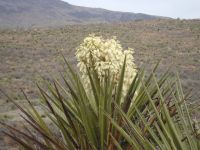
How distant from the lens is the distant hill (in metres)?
134

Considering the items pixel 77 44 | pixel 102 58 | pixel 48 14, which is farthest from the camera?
pixel 48 14

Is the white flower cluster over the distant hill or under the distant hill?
over

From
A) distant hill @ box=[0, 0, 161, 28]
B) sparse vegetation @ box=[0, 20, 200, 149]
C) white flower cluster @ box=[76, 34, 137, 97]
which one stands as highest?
white flower cluster @ box=[76, 34, 137, 97]

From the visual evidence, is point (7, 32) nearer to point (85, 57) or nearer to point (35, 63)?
point (35, 63)

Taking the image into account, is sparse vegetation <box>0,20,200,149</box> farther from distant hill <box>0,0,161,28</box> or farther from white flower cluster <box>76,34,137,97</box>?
distant hill <box>0,0,161,28</box>

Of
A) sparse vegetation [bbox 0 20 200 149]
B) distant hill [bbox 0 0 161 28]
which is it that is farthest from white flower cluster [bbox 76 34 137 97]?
distant hill [bbox 0 0 161 28]

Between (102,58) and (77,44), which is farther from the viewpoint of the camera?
(77,44)

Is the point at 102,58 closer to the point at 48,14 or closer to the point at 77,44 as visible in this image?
the point at 77,44

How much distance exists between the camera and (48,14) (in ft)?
502

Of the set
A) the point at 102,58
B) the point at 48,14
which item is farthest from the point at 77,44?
the point at 48,14

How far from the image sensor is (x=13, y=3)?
150625mm

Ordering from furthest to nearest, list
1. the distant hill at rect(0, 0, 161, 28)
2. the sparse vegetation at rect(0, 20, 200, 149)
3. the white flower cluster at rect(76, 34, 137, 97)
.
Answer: the distant hill at rect(0, 0, 161, 28) → the sparse vegetation at rect(0, 20, 200, 149) → the white flower cluster at rect(76, 34, 137, 97)

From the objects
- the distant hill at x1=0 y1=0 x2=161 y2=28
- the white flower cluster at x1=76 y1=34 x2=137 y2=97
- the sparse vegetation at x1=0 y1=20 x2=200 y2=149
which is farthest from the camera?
the distant hill at x1=0 y1=0 x2=161 y2=28

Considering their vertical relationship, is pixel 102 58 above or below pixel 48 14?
above
